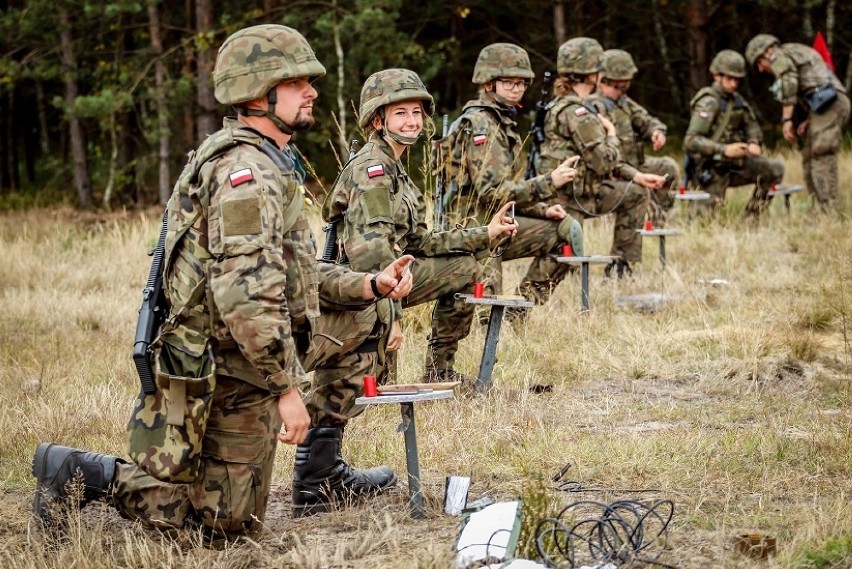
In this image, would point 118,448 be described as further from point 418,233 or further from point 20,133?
point 20,133

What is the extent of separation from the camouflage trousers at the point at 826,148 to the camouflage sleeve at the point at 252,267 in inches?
410

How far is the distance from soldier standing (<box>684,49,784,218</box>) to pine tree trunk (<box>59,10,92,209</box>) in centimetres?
990

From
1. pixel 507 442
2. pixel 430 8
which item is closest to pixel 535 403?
pixel 507 442

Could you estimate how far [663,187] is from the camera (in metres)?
12.1

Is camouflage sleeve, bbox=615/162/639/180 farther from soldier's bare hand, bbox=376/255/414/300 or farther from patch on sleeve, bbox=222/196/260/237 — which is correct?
patch on sleeve, bbox=222/196/260/237

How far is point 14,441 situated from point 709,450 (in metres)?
3.49

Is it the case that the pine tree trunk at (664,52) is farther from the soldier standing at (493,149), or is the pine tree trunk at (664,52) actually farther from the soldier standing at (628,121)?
the soldier standing at (493,149)

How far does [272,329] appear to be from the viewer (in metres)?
4.03

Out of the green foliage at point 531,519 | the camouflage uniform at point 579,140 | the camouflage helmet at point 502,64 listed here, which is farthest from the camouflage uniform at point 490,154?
the green foliage at point 531,519

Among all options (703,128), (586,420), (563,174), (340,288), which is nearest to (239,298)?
(340,288)

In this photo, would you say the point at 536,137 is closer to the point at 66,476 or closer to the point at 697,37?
the point at 66,476

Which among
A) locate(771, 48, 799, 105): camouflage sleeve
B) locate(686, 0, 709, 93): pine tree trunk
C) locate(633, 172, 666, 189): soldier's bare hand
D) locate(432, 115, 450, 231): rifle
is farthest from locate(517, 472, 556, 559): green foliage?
locate(686, 0, 709, 93): pine tree trunk

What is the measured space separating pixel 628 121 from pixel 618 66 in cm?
57

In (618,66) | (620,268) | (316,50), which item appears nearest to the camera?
(620,268)
